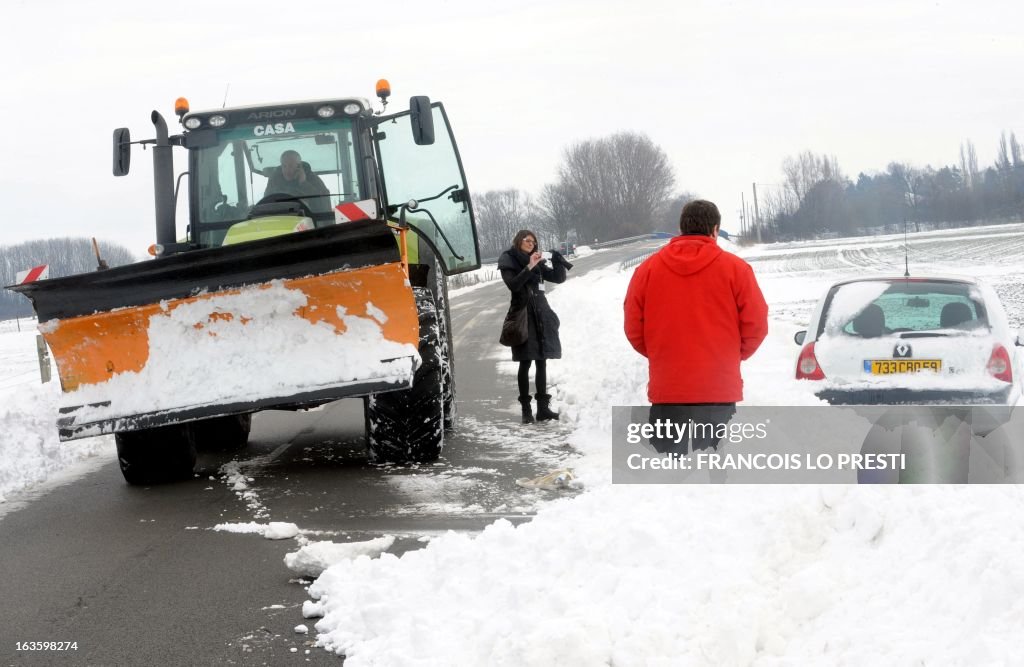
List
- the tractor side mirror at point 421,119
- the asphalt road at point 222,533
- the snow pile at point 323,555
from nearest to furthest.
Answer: the asphalt road at point 222,533, the snow pile at point 323,555, the tractor side mirror at point 421,119

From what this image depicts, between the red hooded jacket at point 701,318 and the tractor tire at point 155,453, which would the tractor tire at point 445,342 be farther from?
the red hooded jacket at point 701,318

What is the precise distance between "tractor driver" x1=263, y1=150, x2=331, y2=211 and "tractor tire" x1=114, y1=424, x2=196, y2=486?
6.63 ft

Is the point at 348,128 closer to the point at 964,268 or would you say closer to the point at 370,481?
the point at 370,481

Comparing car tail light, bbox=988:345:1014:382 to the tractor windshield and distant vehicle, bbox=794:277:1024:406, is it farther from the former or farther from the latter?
the tractor windshield

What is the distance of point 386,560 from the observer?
4891mm

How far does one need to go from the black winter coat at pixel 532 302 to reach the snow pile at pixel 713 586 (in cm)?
477

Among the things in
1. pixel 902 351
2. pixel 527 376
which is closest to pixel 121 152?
pixel 527 376

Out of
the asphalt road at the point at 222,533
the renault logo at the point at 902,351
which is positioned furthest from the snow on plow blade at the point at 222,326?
the renault logo at the point at 902,351

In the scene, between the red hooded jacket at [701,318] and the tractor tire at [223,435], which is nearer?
the red hooded jacket at [701,318]

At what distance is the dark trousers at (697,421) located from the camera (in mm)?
5109

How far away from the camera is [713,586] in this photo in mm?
3799

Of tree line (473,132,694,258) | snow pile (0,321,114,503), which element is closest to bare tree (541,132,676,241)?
tree line (473,132,694,258)

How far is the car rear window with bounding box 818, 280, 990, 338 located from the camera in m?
7.55

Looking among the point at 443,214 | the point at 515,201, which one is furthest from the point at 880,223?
the point at 443,214
